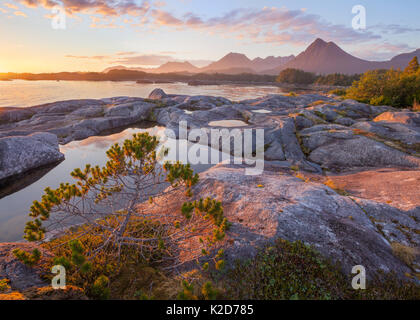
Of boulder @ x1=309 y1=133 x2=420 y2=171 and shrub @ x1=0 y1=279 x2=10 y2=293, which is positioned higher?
boulder @ x1=309 y1=133 x2=420 y2=171

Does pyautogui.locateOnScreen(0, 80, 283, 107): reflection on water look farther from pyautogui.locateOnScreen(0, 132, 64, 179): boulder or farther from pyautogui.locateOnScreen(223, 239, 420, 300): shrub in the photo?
pyautogui.locateOnScreen(223, 239, 420, 300): shrub

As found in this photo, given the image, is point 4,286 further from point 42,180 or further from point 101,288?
point 42,180

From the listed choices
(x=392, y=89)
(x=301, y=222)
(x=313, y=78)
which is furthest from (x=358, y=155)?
(x=313, y=78)

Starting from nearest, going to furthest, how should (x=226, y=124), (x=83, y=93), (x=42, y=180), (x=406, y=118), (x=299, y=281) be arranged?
(x=299, y=281) < (x=42, y=180) < (x=406, y=118) < (x=226, y=124) < (x=83, y=93)

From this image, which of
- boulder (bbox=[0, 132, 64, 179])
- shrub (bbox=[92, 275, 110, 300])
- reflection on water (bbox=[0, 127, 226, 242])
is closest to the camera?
shrub (bbox=[92, 275, 110, 300])

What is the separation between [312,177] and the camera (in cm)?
1608

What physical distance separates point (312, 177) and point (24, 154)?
2557 centimetres

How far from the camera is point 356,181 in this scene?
14.3m

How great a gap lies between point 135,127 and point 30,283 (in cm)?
3311

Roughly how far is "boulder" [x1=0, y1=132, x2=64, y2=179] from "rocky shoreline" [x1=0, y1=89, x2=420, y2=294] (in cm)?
7

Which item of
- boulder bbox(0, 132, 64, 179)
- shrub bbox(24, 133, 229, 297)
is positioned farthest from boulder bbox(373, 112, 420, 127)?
boulder bbox(0, 132, 64, 179)

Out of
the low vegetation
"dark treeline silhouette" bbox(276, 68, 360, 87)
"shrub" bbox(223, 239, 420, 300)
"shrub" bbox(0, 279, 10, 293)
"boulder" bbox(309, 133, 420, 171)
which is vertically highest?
"dark treeline silhouette" bbox(276, 68, 360, 87)

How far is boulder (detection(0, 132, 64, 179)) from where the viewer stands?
610 inches
